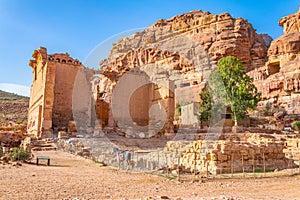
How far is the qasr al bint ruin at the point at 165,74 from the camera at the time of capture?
987 inches

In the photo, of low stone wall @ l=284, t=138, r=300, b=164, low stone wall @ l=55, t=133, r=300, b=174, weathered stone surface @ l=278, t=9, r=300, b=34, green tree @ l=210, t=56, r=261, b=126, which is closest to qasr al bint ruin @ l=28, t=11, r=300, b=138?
weathered stone surface @ l=278, t=9, r=300, b=34

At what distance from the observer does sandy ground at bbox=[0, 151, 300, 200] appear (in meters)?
6.47

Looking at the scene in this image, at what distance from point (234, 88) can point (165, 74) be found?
2824 centimetres

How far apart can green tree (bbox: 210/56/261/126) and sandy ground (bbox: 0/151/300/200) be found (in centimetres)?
1759

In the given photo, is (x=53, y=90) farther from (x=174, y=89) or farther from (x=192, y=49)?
(x=192, y=49)

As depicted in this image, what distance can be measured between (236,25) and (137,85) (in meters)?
35.2

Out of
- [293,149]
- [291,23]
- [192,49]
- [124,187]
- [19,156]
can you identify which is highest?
[291,23]

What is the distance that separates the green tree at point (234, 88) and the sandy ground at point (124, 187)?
17.6 meters

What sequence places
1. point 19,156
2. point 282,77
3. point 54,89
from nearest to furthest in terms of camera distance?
point 19,156 → point 54,89 → point 282,77

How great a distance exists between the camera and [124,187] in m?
7.63

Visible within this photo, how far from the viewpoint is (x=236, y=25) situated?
180 ft

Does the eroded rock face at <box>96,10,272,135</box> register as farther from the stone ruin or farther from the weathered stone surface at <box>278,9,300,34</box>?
the weathered stone surface at <box>278,9,300,34</box>

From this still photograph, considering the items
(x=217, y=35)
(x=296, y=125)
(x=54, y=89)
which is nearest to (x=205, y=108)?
(x=296, y=125)

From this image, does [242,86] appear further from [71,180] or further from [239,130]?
[71,180]
